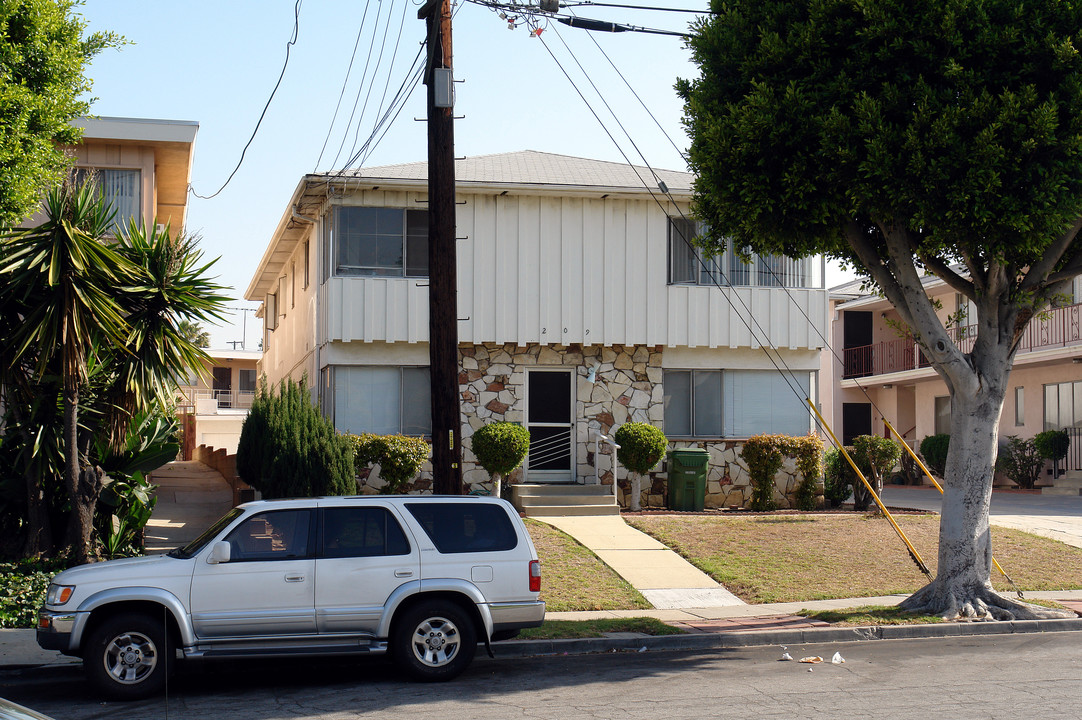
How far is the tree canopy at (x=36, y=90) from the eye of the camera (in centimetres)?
1134

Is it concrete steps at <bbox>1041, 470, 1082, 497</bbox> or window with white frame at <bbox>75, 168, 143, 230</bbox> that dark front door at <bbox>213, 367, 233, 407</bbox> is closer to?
window with white frame at <bbox>75, 168, 143, 230</bbox>

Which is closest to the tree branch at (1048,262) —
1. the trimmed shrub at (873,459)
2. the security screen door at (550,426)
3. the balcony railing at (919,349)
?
the trimmed shrub at (873,459)

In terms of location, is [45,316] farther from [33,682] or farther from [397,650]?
[397,650]

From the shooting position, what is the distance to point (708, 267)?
20422 millimetres

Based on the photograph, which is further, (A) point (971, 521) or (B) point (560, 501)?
(B) point (560, 501)

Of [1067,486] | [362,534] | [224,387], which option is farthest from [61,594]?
[224,387]

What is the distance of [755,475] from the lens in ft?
64.1

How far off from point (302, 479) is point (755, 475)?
8744mm

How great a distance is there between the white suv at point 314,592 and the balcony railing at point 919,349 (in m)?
18.6

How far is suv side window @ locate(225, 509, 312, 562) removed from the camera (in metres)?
8.66

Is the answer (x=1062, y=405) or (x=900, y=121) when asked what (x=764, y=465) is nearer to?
(x=900, y=121)

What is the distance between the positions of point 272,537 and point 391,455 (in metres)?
8.66

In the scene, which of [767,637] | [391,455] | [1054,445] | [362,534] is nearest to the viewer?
[362,534]

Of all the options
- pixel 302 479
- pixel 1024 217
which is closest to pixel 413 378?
pixel 302 479
